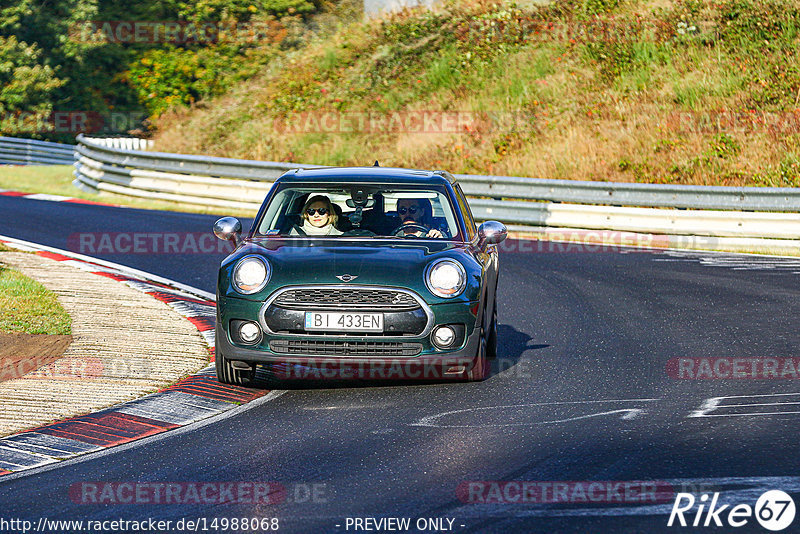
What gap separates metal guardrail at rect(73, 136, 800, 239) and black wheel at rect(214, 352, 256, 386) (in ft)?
37.1

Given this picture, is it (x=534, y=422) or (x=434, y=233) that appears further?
(x=434, y=233)

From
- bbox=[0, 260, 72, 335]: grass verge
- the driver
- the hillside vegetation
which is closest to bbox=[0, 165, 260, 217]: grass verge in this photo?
the hillside vegetation

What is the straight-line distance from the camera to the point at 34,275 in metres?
13.1

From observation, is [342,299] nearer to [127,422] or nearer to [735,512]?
[127,422]

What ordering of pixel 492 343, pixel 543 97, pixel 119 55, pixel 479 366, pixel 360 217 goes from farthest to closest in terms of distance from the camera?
pixel 119 55, pixel 543 97, pixel 492 343, pixel 360 217, pixel 479 366

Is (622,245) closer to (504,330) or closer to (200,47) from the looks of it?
(504,330)

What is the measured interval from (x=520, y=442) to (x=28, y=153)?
34810 millimetres

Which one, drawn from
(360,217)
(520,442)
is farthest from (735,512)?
(360,217)

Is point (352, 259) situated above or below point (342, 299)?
above

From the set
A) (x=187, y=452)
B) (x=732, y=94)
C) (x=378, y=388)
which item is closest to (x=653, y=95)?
(x=732, y=94)

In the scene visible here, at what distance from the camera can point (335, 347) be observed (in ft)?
25.8

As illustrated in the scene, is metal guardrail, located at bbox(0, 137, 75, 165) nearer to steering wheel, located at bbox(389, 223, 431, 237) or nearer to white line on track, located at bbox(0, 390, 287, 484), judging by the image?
steering wheel, located at bbox(389, 223, 431, 237)

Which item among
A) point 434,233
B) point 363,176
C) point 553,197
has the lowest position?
point 553,197

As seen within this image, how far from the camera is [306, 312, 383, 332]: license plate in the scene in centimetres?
782
